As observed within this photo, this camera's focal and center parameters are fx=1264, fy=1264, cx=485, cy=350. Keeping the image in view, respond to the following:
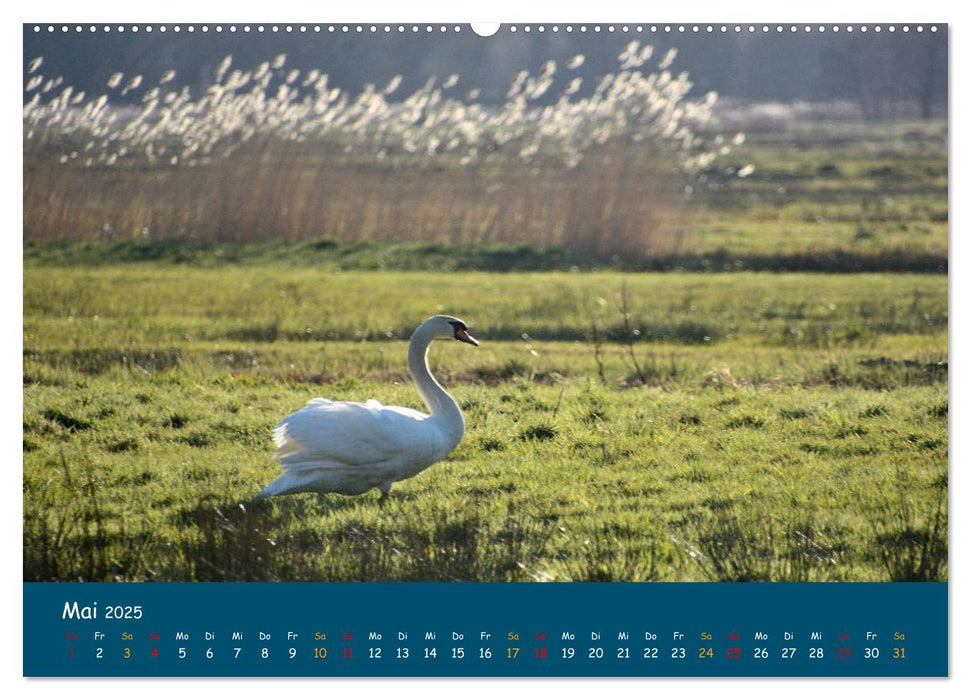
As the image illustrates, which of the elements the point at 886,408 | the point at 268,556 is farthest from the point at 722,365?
the point at 268,556

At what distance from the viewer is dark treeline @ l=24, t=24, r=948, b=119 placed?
7.43 meters

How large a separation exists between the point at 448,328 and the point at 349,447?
1279 mm

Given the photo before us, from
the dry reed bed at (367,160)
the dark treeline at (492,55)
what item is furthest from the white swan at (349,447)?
the dry reed bed at (367,160)

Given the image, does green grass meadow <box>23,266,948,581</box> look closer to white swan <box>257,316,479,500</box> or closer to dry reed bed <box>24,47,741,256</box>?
white swan <box>257,316,479,500</box>

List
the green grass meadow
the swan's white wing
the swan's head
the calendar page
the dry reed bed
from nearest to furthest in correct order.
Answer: the calendar page
the green grass meadow
the swan's white wing
the swan's head
the dry reed bed

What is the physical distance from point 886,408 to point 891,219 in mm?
8762

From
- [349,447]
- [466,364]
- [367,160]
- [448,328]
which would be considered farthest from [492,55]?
[367,160]

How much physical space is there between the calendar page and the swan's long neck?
3 centimetres

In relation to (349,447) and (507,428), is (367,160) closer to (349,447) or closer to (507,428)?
(507,428)

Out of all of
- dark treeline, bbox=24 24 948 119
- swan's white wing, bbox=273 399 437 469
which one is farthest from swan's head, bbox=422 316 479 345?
dark treeline, bbox=24 24 948 119

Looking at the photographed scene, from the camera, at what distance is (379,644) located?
6.11 m
